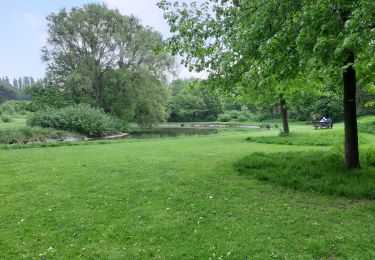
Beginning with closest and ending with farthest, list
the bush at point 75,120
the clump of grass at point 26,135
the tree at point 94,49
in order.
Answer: the clump of grass at point 26,135
the bush at point 75,120
the tree at point 94,49

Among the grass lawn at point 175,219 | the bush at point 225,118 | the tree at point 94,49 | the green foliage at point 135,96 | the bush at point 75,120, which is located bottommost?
the grass lawn at point 175,219

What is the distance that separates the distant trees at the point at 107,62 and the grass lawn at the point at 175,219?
25.9 metres

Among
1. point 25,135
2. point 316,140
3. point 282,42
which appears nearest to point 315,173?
point 282,42

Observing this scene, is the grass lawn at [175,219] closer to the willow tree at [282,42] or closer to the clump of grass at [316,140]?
the willow tree at [282,42]

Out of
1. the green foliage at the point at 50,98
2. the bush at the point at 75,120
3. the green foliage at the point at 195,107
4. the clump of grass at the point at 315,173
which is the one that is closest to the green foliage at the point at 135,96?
the green foliage at the point at 50,98

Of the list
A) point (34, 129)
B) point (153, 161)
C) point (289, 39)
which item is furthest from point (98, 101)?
point (289, 39)

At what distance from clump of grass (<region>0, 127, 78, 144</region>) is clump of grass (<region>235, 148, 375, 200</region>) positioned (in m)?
16.7

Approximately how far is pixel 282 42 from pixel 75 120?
2394cm

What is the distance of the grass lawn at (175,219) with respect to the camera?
4070 millimetres

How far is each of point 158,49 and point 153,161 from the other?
3898mm

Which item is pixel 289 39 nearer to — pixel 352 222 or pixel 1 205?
pixel 352 222

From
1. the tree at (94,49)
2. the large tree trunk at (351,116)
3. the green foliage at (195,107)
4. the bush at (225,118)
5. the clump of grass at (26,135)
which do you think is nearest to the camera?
the large tree trunk at (351,116)

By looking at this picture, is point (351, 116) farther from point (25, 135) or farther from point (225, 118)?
point (225, 118)

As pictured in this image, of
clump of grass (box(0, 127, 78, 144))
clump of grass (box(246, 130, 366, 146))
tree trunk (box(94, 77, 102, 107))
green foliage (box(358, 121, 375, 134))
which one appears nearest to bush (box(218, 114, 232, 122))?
tree trunk (box(94, 77, 102, 107))
